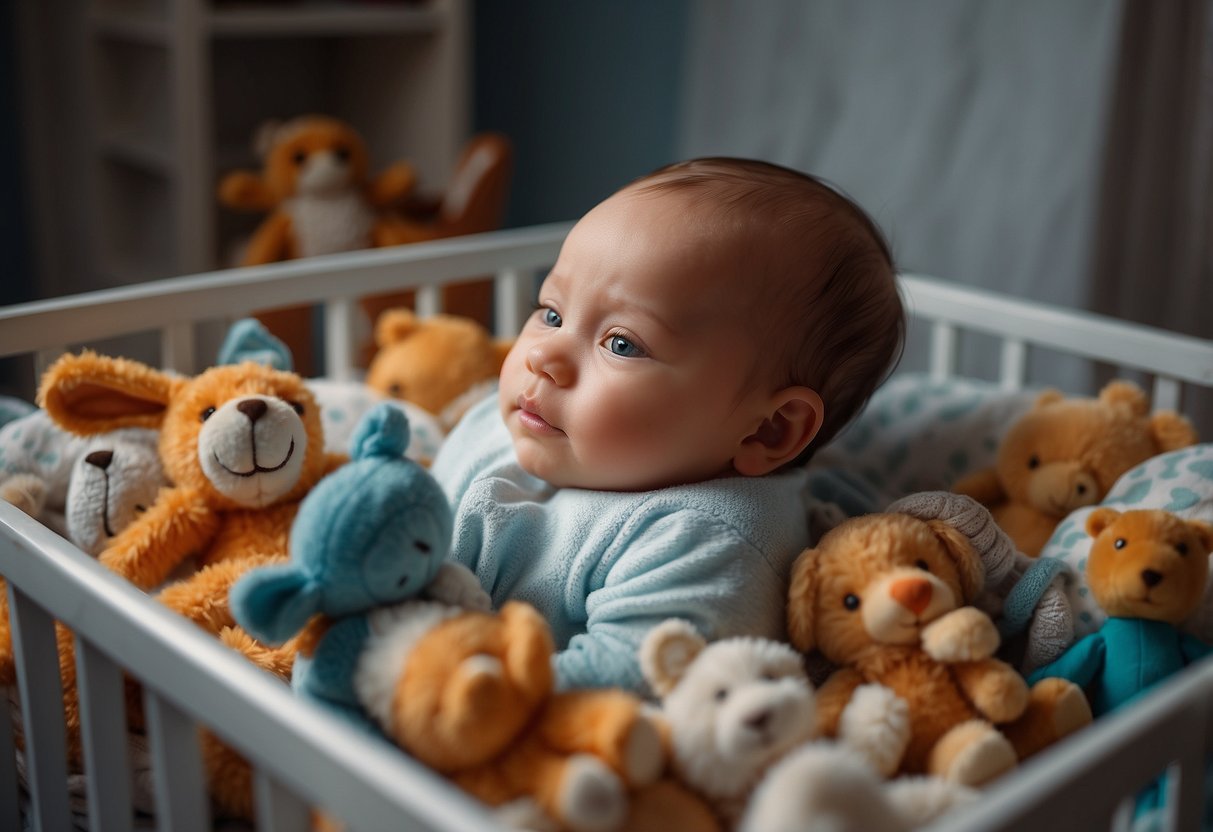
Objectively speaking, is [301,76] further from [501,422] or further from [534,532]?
[534,532]

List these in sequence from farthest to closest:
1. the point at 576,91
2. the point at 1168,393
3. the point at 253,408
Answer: the point at 576,91
the point at 1168,393
the point at 253,408

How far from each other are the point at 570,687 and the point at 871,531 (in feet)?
0.79

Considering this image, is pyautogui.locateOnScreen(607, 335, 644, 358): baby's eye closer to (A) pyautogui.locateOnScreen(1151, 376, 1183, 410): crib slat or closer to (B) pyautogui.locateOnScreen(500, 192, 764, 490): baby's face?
(B) pyautogui.locateOnScreen(500, 192, 764, 490): baby's face

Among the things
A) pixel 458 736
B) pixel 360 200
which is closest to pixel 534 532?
pixel 458 736

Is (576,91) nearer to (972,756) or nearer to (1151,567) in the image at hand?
(1151,567)

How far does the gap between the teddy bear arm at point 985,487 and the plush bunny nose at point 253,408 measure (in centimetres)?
64

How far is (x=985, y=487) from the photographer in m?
1.24

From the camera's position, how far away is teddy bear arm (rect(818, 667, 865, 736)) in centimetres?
83

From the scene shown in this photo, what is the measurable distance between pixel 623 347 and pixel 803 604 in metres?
0.23

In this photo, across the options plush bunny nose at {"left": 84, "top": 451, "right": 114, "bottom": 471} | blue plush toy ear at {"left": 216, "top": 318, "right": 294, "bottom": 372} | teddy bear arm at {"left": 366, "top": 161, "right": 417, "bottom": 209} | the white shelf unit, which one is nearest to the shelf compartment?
the white shelf unit

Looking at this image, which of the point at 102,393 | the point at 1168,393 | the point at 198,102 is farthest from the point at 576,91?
the point at 102,393

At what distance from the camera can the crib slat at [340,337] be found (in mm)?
1407

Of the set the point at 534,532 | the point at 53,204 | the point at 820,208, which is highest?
the point at 820,208

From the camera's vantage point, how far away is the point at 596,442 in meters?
0.98
